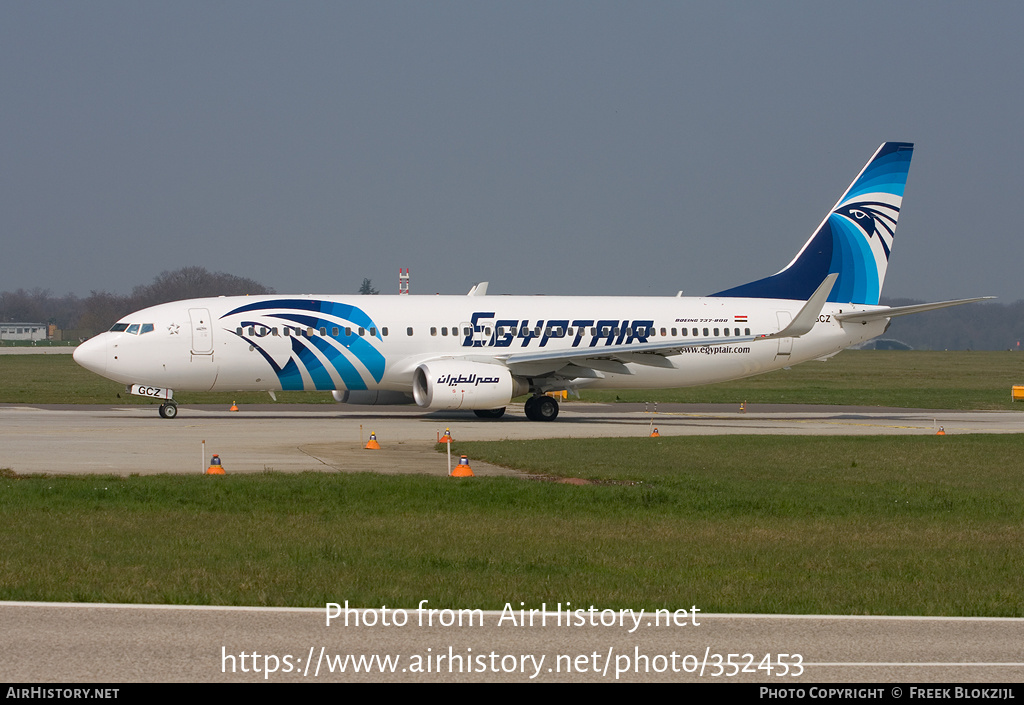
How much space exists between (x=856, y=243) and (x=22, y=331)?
575ft

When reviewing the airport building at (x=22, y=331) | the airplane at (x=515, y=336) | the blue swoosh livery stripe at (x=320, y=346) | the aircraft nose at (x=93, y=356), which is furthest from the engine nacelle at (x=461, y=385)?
the airport building at (x=22, y=331)

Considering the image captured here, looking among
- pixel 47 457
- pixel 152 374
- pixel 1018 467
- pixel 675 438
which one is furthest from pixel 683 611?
pixel 152 374

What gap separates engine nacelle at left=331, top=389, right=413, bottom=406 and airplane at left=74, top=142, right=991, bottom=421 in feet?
0.14

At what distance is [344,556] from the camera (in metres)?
12.0

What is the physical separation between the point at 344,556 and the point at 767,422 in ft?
82.8

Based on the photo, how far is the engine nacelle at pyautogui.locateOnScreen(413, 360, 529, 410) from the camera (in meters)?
33.1

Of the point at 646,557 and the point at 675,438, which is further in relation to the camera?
the point at 675,438

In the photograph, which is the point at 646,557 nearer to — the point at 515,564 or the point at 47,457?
the point at 515,564

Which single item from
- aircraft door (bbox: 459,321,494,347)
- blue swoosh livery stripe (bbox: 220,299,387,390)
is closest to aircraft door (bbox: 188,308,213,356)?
blue swoosh livery stripe (bbox: 220,299,387,390)

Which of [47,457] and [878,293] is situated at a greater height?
[878,293]

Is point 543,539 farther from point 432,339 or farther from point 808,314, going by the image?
point 808,314

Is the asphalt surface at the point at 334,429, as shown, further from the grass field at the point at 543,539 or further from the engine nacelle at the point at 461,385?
the grass field at the point at 543,539

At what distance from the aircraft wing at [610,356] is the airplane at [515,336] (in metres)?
0.06

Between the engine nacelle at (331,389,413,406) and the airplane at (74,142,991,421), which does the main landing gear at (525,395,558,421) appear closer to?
the airplane at (74,142,991,421)
